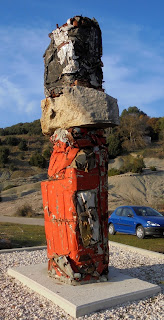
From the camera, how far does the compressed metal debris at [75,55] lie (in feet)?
18.1

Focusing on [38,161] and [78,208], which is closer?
[78,208]

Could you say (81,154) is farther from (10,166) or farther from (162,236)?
(10,166)

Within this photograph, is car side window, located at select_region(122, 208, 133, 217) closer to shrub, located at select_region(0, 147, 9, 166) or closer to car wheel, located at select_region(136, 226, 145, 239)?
car wheel, located at select_region(136, 226, 145, 239)

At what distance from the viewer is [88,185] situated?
17.2ft

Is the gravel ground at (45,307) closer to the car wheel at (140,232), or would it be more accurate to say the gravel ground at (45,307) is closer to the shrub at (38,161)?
the car wheel at (140,232)

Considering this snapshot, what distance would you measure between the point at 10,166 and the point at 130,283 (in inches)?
1679

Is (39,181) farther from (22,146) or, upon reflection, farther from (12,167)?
(22,146)

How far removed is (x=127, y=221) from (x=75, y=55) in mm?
8129

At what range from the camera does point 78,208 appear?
5.15 meters

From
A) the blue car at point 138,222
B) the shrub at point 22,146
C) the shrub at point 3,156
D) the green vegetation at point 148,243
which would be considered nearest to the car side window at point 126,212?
the blue car at point 138,222

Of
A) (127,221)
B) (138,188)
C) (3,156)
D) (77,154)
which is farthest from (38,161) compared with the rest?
(77,154)

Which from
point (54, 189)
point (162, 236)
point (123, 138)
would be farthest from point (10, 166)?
point (54, 189)

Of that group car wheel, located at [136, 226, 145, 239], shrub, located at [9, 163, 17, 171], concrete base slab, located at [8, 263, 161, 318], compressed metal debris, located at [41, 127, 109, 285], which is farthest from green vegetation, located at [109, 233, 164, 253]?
shrub, located at [9, 163, 17, 171]

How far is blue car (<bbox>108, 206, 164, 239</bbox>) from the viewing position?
11461mm
